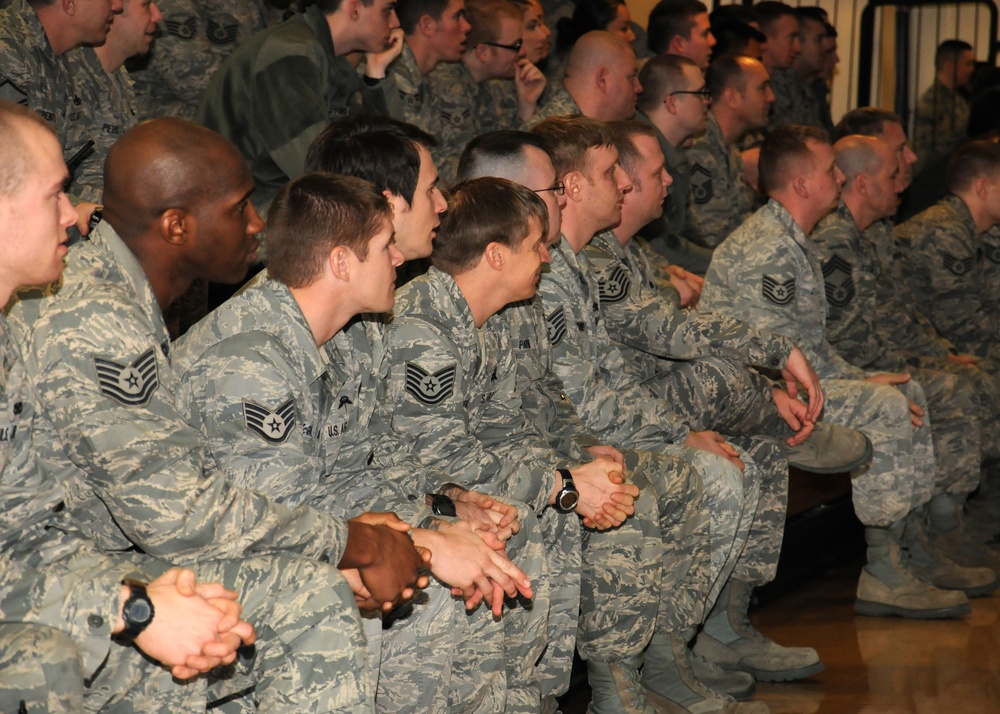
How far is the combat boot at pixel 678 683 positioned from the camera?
287 centimetres

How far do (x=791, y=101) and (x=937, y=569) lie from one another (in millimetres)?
3350

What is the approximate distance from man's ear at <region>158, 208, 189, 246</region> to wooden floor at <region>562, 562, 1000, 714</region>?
153 centimetres

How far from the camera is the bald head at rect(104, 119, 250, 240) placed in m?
2.20

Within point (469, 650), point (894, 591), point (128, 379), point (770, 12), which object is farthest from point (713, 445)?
point (770, 12)

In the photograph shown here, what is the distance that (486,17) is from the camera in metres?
4.95

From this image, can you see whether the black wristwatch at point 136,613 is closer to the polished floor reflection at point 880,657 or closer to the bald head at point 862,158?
the polished floor reflection at point 880,657

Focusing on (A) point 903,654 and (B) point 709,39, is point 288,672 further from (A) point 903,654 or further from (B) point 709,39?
(B) point 709,39

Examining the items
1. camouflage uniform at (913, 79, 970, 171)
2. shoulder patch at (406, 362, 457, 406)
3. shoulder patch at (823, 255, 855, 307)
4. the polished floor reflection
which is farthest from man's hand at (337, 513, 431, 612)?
camouflage uniform at (913, 79, 970, 171)

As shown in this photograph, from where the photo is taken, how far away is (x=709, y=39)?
5.83 meters

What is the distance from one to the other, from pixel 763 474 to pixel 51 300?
218 centimetres

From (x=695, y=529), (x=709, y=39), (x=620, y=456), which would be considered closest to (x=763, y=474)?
(x=695, y=529)

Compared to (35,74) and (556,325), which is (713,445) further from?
(35,74)

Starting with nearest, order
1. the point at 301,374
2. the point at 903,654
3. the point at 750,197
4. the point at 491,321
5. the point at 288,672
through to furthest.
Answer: the point at 288,672, the point at 301,374, the point at 491,321, the point at 903,654, the point at 750,197

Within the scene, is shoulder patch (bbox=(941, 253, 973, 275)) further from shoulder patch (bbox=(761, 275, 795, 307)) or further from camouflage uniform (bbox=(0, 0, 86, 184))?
camouflage uniform (bbox=(0, 0, 86, 184))
